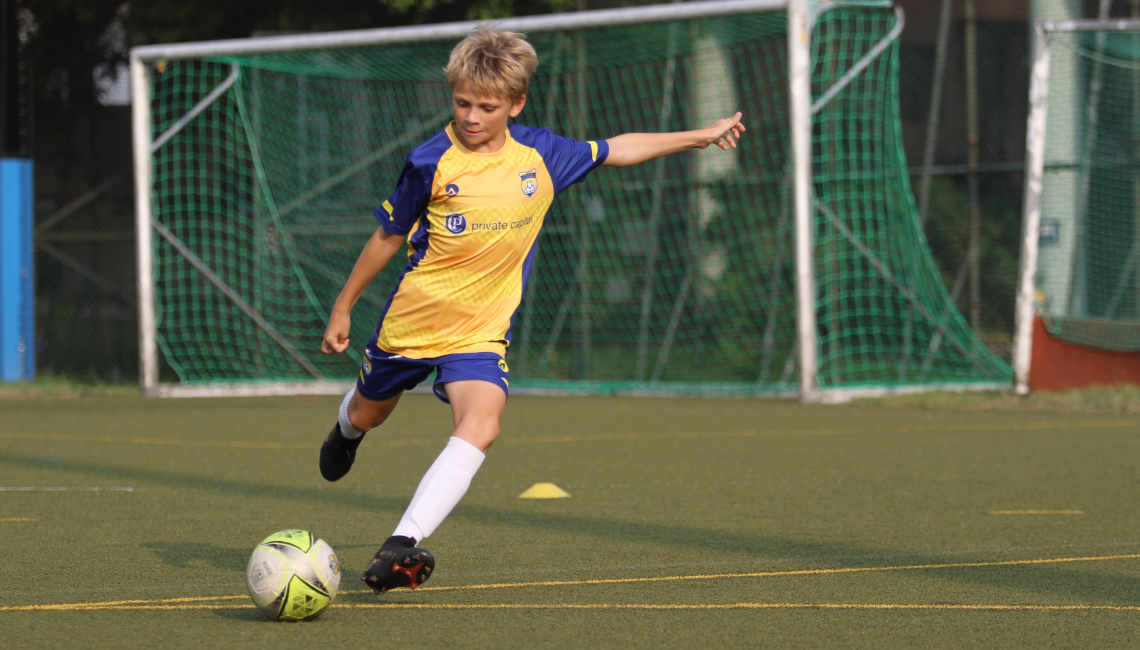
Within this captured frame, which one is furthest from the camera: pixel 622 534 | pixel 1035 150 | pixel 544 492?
pixel 1035 150

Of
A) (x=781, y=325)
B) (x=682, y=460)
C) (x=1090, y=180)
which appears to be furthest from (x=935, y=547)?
(x=1090, y=180)

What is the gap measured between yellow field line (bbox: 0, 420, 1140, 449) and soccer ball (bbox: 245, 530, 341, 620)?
13.7 feet

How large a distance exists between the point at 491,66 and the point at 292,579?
1470 millimetres

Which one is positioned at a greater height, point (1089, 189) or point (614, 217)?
point (1089, 189)

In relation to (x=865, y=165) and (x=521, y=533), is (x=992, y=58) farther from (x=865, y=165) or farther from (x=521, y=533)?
(x=521, y=533)

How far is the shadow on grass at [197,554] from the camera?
399cm

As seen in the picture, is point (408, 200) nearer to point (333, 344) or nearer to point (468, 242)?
point (468, 242)

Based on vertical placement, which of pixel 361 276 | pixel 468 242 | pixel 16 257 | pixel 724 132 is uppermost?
pixel 724 132

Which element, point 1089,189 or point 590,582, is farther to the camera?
point 1089,189

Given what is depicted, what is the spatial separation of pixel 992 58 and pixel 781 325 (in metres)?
3.57

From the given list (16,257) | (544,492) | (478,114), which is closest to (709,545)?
(544,492)

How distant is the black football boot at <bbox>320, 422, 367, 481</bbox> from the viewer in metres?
4.26

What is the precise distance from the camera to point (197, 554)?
416 centimetres

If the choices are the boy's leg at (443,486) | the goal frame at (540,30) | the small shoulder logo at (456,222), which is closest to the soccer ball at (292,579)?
the boy's leg at (443,486)
